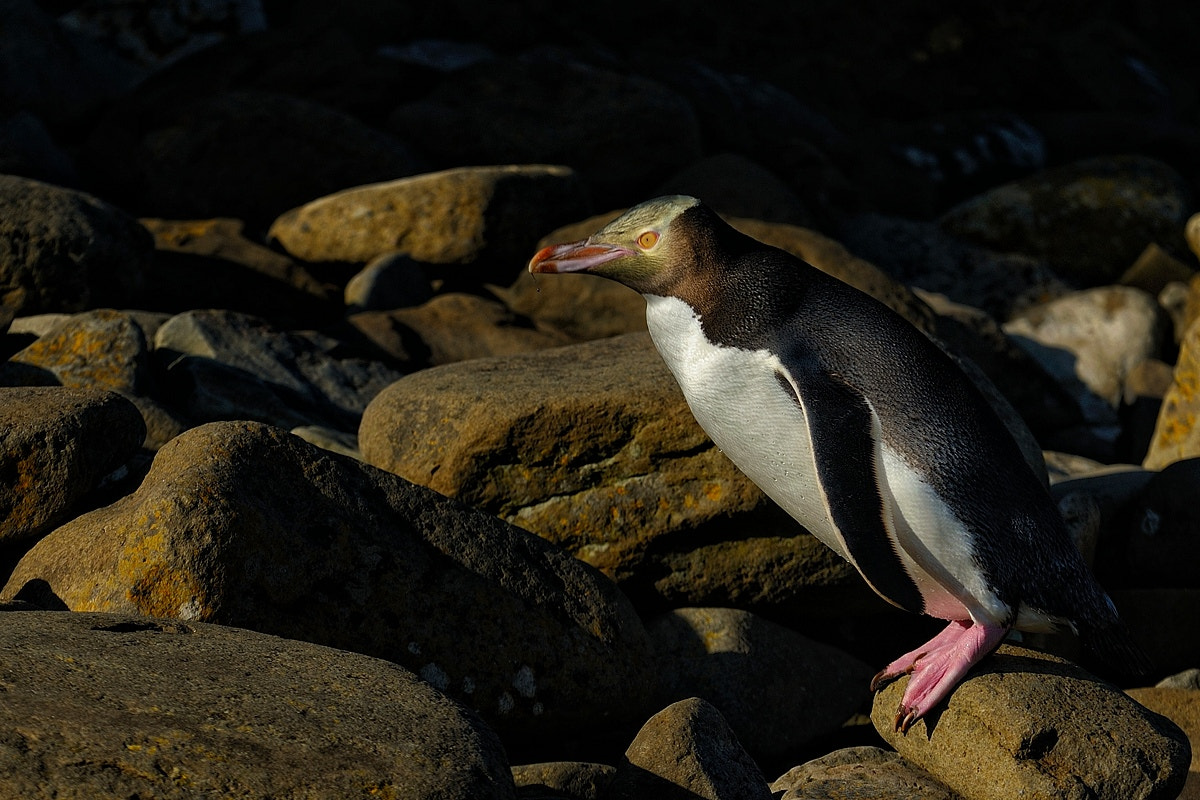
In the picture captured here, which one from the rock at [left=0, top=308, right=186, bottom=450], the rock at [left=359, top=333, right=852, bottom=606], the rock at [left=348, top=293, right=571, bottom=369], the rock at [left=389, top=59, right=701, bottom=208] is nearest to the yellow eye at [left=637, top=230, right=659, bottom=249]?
the rock at [left=359, top=333, right=852, bottom=606]

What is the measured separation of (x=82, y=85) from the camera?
9.53m

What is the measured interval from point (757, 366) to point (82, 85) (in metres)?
7.94

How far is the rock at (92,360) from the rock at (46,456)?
3.10 feet

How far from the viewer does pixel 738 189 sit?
8.20 m

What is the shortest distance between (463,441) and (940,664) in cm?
163

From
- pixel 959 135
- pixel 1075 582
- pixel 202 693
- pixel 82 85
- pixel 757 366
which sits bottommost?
pixel 959 135

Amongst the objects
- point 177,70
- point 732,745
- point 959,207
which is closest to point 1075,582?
point 732,745

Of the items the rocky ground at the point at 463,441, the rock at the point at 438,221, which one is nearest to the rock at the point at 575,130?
the rocky ground at the point at 463,441

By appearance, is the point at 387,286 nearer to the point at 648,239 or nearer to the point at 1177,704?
the point at 648,239

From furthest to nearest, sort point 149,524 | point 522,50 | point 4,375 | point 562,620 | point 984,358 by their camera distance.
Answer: point 522,50 → point 984,358 → point 4,375 → point 562,620 → point 149,524

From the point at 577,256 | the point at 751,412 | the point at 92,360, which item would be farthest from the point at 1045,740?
the point at 92,360

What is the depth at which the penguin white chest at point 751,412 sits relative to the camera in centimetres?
318

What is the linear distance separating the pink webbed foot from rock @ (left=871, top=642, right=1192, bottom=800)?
0.07 metres

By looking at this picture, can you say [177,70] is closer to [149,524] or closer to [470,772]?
[149,524]
